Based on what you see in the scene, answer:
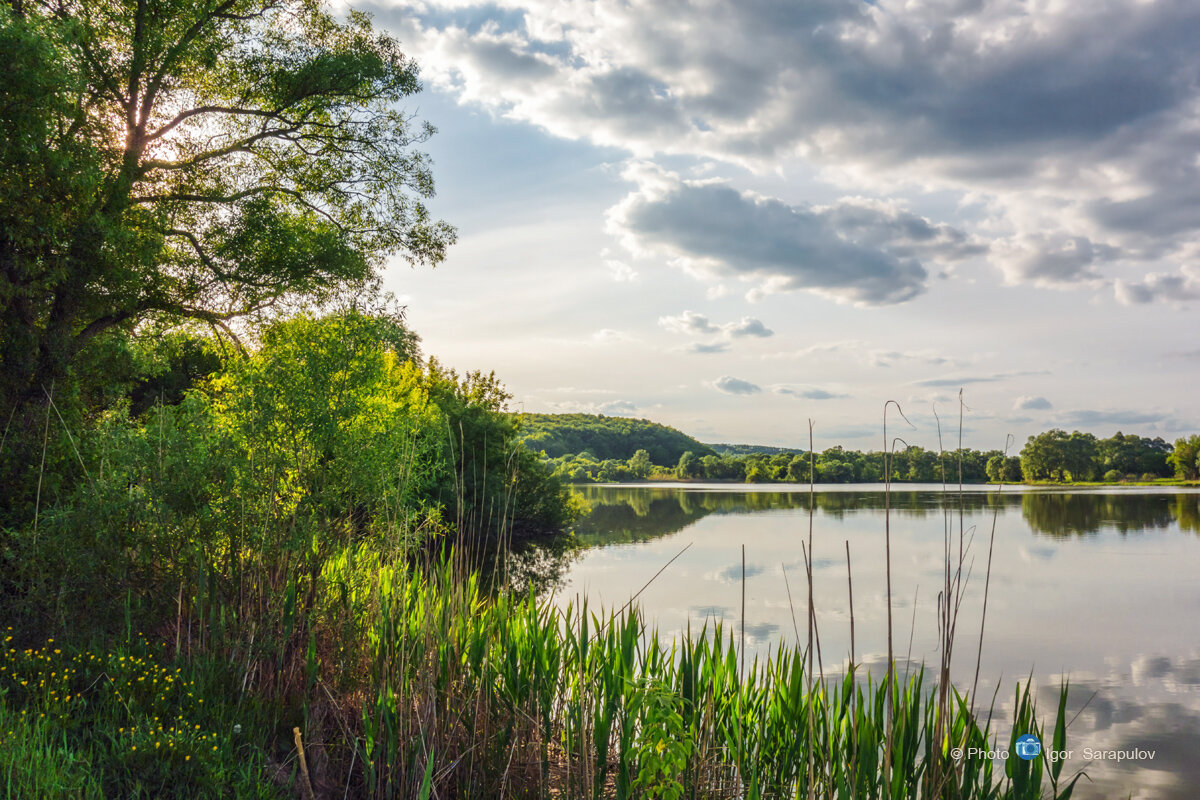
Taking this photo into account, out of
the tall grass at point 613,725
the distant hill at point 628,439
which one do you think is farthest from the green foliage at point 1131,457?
the tall grass at point 613,725

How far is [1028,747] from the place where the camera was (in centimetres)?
328

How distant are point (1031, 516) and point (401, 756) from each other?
37821mm

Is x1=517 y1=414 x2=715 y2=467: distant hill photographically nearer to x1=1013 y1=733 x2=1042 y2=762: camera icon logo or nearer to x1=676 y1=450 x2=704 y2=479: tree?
x1=676 y1=450 x2=704 y2=479: tree

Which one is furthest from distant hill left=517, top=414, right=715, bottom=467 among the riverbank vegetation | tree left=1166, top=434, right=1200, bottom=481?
the riverbank vegetation

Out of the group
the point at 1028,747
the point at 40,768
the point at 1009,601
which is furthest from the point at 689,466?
the point at 40,768

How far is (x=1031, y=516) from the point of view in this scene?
113 ft

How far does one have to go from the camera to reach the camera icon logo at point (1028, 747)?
326cm

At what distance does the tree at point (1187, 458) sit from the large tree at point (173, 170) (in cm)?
7993

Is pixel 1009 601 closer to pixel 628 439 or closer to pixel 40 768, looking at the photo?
pixel 40 768

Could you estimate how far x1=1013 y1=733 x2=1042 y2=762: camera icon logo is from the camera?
3260 millimetres

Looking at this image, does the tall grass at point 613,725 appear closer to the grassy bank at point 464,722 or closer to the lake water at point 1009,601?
the grassy bank at point 464,722

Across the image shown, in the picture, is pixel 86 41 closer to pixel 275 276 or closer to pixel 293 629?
pixel 275 276

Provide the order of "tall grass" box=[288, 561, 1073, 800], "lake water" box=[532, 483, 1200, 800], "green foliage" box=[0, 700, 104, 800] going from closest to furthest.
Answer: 1. "green foliage" box=[0, 700, 104, 800]
2. "tall grass" box=[288, 561, 1073, 800]
3. "lake water" box=[532, 483, 1200, 800]

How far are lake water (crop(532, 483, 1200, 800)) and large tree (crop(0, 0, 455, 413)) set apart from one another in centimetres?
900
